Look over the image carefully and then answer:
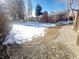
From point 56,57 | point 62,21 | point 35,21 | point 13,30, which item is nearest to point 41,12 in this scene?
point 35,21

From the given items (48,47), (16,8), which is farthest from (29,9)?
(48,47)

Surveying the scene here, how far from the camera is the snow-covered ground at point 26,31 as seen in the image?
6.12 feet

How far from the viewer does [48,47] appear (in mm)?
1842

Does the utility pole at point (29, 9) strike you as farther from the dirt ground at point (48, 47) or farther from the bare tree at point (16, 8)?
the dirt ground at point (48, 47)

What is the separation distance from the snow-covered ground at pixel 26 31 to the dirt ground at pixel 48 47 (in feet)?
0.16

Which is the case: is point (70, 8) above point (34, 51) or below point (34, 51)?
above

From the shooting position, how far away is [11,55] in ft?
6.05

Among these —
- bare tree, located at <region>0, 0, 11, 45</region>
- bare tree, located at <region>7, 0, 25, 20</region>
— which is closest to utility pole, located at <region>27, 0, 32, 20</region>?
bare tree, located at <region>7, 0, 25, 20</region>

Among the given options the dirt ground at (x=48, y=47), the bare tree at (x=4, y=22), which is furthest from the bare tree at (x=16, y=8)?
the dirt ground at (x=48, y=47)

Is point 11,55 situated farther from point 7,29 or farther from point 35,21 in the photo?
point 35,21

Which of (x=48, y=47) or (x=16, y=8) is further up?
(x=16, y=8)

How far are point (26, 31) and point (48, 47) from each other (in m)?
0.31

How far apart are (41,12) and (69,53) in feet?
1.81

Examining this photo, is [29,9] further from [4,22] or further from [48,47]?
[48,47]
